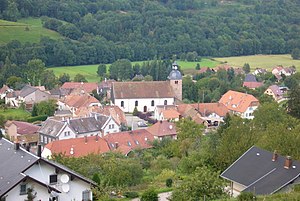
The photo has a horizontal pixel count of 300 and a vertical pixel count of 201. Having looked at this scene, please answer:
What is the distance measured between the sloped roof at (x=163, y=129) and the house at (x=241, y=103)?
12423 millimetres

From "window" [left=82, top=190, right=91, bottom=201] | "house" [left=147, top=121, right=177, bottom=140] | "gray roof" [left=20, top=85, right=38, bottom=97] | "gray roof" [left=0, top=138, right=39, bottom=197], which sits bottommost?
"gray roof" [left=20, top=85, right=38, bottom=97]

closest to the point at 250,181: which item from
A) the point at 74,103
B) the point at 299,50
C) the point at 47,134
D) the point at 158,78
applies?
the point at 47,134

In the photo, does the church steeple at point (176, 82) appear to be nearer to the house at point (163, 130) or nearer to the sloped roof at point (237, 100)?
the sloped roof at point (237, 100)

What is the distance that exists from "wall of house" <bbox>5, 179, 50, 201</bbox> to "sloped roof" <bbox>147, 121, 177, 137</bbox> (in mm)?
24442

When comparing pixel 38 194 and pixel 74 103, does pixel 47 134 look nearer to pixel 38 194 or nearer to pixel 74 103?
pixel 74 103

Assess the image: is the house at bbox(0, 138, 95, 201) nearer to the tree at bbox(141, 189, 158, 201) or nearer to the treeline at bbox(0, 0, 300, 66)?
the tree at bbox(141, 189, 158, 201)

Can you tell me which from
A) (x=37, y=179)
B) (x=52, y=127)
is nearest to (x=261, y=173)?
(x=37, y=179)

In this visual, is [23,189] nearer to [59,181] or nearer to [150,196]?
[59,181]

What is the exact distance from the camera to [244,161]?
26.9 meters

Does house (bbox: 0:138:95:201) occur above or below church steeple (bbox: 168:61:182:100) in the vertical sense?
above

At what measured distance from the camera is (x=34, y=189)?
2084 cm

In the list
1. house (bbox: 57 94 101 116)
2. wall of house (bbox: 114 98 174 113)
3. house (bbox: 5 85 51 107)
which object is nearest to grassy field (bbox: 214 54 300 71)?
wall of house (bbox: 114 98 174 113)

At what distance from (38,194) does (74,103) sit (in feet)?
127

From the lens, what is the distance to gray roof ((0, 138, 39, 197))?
A: 20.5 m
